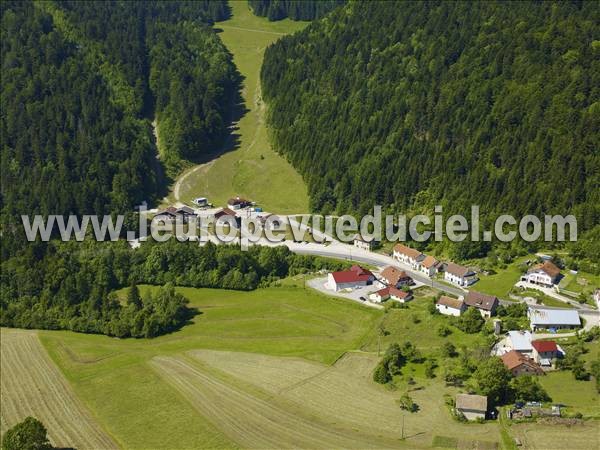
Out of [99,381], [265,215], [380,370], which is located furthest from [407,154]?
[99,381]

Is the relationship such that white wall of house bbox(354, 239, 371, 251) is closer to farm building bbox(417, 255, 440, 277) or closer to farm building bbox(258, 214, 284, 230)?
farm building bbox(417, 255, 440, 277)

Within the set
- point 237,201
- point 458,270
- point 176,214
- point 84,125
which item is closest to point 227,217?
point 237,201

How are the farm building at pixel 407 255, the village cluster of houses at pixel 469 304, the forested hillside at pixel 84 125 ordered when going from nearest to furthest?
1. the village cluster of houses at pixel 469 304
2. the farm building at pixel 407 255
3. the forested hillside at pixel 84 125

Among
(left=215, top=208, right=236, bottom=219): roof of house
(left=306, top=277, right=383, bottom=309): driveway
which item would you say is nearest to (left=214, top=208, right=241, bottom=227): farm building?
(left=215, top=208, right=236, bottom=219): roof of house

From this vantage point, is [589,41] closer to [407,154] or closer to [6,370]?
[407,154]

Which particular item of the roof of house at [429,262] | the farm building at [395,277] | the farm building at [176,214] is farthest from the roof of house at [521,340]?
the farm building at [176,214]

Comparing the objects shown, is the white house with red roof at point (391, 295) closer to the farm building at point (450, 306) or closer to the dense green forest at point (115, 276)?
the farm building at point (450, 306)
